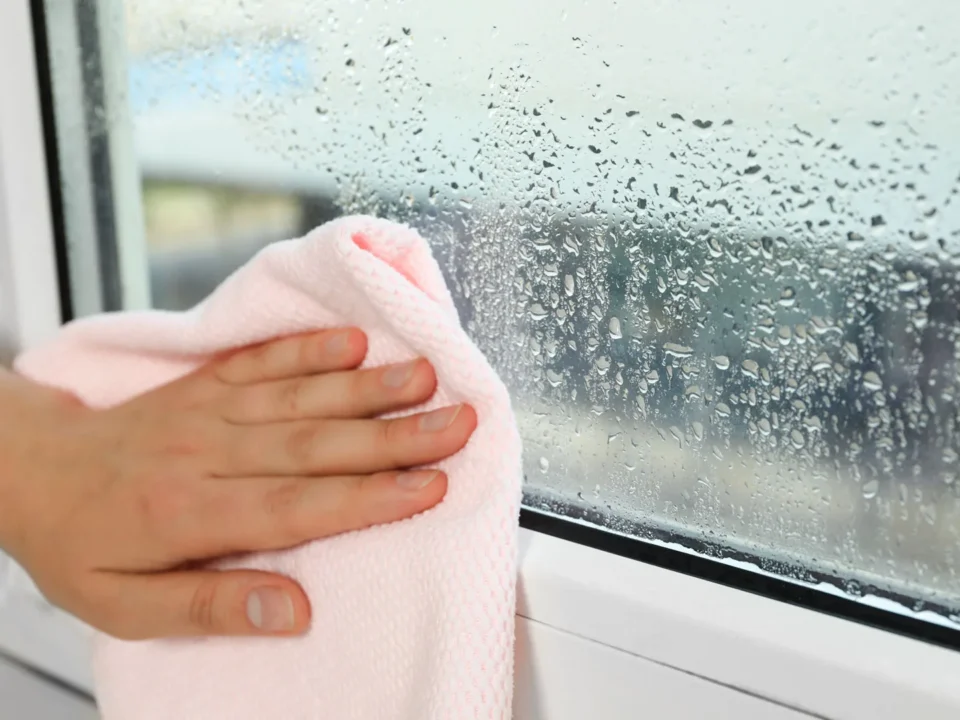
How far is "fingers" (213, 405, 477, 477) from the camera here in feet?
1.28

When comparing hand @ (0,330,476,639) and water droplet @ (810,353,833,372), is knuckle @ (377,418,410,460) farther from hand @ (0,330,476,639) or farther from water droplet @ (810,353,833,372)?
water droplet @ (810,353,833,372)

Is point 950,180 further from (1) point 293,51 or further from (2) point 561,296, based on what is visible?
(1) point 293,51

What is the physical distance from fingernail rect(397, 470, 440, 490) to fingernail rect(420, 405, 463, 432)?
0.9 inches

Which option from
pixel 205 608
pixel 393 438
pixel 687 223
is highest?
pixel 687 223

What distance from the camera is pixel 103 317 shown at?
51 centimetres

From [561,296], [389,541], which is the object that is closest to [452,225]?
[561,296]

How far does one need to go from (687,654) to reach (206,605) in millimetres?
258

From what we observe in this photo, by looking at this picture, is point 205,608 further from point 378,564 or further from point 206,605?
point 378,564

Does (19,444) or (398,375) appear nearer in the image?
(398,375)

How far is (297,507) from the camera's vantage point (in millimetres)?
417

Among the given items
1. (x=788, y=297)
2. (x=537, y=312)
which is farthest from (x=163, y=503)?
(x=788, y=297)

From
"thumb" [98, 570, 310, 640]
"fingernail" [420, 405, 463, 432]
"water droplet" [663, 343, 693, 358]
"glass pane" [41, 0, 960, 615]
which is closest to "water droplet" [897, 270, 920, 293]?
"glass pane" [41, 0, 960, 615]

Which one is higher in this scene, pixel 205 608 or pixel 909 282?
pixel 909 282

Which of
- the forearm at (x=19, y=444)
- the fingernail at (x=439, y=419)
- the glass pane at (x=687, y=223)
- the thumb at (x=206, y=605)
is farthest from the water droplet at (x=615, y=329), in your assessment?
the forearm at (x=19, y=444)
